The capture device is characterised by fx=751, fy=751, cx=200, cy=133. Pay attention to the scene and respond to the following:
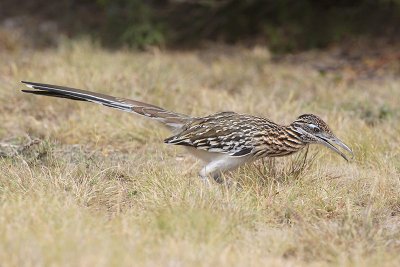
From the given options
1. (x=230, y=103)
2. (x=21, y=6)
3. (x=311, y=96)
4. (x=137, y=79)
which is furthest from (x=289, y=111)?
(x=21, y=6)

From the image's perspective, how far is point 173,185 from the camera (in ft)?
18.5

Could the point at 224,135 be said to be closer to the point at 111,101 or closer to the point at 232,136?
the point at 232,136

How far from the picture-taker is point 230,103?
28.1ft

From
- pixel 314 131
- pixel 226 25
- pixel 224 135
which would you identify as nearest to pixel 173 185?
pixel 224 135

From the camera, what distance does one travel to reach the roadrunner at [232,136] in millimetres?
5867

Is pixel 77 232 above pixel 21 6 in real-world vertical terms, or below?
below

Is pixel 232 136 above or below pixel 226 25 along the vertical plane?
below

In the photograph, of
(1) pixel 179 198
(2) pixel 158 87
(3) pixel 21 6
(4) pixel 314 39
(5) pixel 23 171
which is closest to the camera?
(1) pixel 179 198

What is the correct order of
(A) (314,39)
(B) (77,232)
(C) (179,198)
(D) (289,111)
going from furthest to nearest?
(A) (314,39) < (D) (289,111) < (C) (179,198) < (B) (77,232)

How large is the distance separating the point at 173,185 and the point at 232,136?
640 millimetres

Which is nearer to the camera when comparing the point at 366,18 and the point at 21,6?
the point at 366,18

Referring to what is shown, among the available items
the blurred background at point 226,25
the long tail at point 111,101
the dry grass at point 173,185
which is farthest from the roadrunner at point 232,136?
the blurred background at point 226,25

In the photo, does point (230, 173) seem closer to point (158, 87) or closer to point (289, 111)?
point (289, 111)

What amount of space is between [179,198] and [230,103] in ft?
11.3
